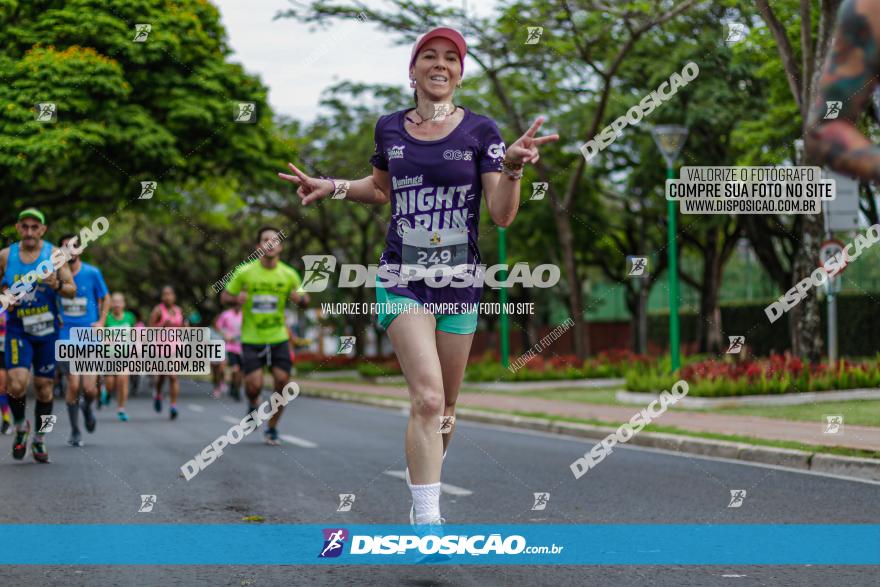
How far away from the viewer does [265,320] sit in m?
11.7

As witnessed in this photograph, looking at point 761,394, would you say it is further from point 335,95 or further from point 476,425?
point 335,95

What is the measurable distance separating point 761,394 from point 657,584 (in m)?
11.6

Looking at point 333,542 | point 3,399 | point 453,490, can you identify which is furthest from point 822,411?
point 3,399

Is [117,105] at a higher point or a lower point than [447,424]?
higher

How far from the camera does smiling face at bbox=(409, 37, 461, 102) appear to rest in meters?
5.00

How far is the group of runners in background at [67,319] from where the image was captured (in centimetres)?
949

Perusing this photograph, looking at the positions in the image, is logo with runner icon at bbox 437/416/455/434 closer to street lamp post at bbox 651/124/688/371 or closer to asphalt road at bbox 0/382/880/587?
asphalt road at bbox 0/382/880/587

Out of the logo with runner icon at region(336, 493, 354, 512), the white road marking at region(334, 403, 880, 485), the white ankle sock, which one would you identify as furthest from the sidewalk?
the white ankle sock

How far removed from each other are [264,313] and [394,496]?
437 centimetres

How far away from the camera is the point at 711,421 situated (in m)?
13.6

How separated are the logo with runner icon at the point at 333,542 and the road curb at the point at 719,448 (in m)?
4.60

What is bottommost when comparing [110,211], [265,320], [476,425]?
[476,425]

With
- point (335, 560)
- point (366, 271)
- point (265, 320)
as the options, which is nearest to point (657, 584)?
point (335, 560)

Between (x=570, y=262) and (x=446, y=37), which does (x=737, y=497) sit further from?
(x=570, y=262)
